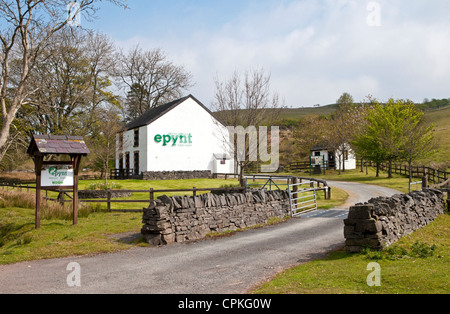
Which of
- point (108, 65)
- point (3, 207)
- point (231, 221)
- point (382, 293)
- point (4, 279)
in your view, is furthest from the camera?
point (108, 65)

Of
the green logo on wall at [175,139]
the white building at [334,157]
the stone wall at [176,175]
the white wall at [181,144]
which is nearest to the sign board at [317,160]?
the white building at [334,157]

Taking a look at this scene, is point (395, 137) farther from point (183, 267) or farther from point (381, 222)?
point (183, 267)

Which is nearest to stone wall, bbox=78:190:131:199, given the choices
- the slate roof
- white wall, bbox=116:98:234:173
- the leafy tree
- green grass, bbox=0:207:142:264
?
green grass, bbox=0:207:142:264

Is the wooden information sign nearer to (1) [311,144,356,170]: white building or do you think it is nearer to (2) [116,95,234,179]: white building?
(2) [116,95,234,179]: white building

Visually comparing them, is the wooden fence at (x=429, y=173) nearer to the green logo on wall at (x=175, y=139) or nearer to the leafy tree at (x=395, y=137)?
the leafy tree at (x=395, y=137)

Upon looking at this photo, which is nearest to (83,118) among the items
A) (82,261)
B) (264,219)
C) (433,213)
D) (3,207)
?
(3,207)

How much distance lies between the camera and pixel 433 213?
43.3 feet

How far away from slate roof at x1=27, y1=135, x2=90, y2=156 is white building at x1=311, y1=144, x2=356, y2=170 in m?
37.6

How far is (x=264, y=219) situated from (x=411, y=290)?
348 inches

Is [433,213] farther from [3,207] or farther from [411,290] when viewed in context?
[3,207]

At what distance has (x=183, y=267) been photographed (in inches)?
313

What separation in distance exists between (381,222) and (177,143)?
30.4m

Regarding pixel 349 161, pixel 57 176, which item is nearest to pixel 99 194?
pixel 57 176
